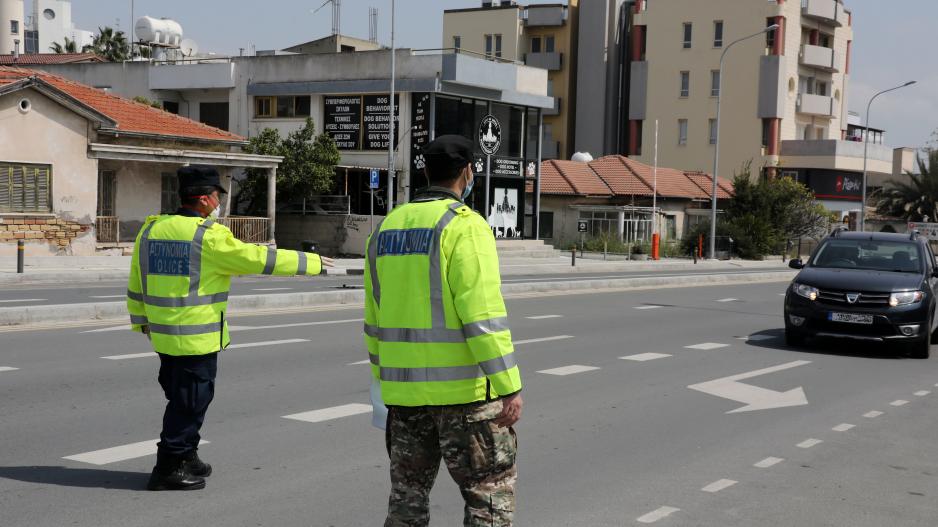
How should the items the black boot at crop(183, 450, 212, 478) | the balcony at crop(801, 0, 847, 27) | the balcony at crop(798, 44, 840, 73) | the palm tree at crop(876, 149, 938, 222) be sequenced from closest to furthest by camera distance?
the black boot at crop(183, 450, 212, 478) < the balcony at crop(801, 0, 847, 27) < the balcony at crop(798, 44, 840, 73) < the palm tree at crop(876, 149, 938, 222)

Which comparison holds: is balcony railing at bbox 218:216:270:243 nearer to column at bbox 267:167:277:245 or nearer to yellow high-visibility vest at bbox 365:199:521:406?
column at bbox 267:167:277:245

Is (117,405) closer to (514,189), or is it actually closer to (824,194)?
(514,189)

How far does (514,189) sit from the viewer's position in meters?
43.8

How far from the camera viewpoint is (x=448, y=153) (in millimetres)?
4062

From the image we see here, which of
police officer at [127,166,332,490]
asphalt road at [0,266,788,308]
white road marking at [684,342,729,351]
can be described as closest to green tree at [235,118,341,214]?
asphalt road at [0,266,788,308]

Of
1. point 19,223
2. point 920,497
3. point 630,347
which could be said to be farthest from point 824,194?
Answer: point 920,497

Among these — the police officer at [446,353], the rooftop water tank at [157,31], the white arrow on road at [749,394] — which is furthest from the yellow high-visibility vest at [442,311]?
the rooftop water tank at [157,31]

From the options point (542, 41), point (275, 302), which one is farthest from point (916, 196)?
point (275, 302)

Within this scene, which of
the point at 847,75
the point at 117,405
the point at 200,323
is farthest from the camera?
the point at 847,75

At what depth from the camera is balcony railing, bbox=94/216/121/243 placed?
30.3 meters

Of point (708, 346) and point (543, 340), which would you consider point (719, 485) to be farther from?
point (708, 346)

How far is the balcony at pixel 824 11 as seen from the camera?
67188mm

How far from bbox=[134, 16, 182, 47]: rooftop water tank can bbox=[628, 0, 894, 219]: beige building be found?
3324 centimetres

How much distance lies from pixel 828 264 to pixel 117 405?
9969 millimetres
